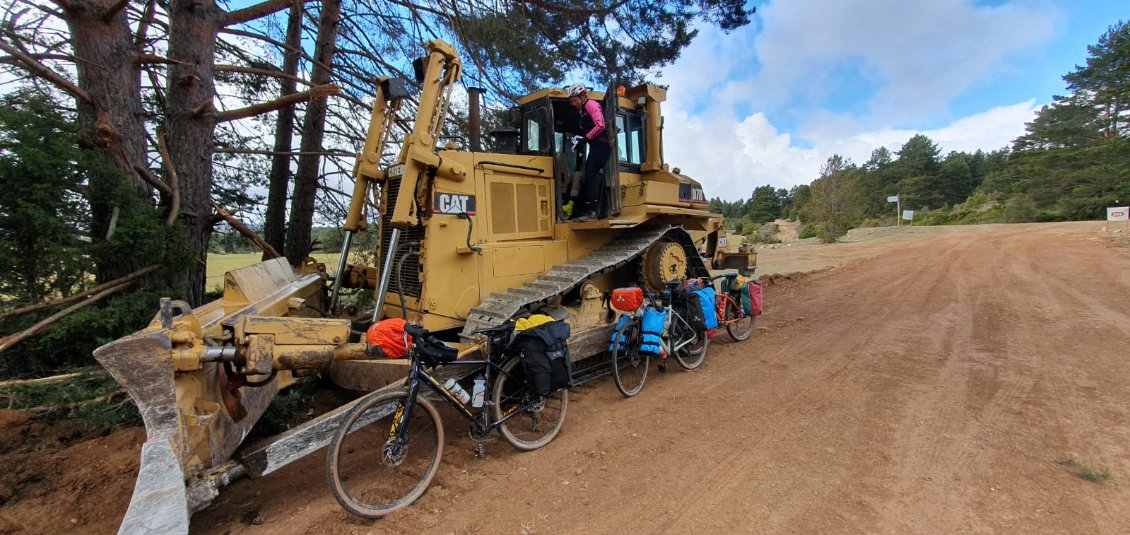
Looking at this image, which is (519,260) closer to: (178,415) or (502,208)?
(502,208)

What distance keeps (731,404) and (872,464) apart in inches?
52.9

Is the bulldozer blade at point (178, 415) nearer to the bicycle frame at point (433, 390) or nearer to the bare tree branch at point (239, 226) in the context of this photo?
the bicycle frame at point (433, 390)

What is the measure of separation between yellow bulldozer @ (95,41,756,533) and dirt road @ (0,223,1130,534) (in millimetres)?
613

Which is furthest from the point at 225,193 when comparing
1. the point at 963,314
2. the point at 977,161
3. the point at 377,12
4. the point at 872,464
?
the point at 977,161

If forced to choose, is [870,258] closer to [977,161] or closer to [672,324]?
[672,324]

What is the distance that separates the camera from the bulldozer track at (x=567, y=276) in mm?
4523

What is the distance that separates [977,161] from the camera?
226 feet

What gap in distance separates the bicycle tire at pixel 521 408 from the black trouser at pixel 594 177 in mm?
2619

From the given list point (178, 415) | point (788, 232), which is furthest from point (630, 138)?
point (788, 232)

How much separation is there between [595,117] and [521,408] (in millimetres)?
3340

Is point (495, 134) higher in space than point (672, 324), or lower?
higher

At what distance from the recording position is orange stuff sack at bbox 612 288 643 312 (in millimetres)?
5051

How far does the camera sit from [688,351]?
231 inches

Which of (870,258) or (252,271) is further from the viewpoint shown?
(870,258)
